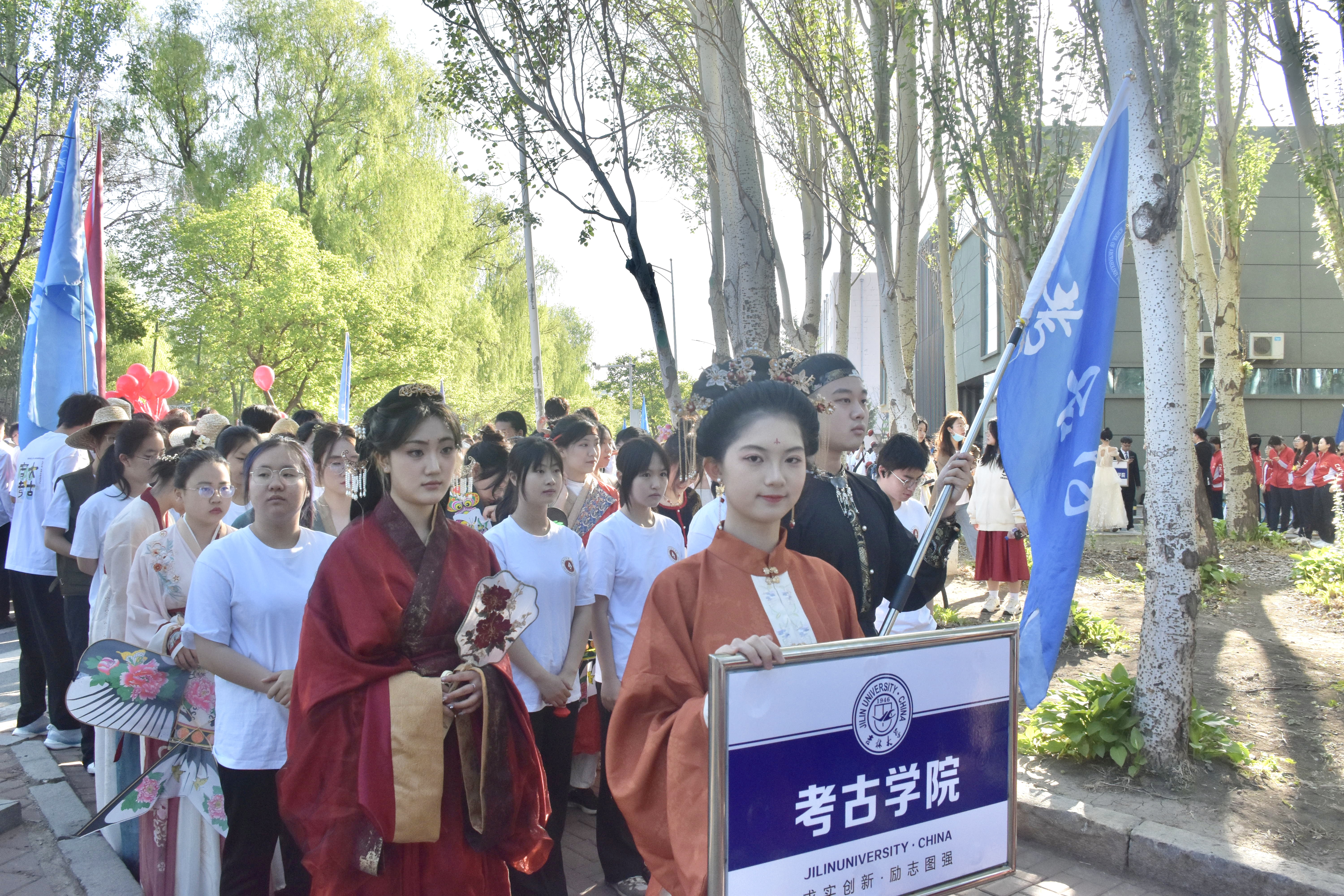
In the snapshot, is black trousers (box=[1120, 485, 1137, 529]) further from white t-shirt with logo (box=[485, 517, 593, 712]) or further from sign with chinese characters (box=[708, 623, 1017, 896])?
sign with chinese characters (box=[708, 623, 1017, 896])

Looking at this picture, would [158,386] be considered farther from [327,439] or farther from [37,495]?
[327,439]

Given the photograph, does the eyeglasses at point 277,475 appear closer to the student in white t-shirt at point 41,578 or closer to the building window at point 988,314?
the student in white t-shirt at point 41,578

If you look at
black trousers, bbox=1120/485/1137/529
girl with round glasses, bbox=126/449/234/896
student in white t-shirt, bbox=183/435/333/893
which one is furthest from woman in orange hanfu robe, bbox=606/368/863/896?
black trousers, bbox=1120/485/1137/529

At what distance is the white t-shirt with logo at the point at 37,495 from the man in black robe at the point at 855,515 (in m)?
4.53

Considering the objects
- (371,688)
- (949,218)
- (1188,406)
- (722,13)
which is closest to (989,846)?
(371,688)

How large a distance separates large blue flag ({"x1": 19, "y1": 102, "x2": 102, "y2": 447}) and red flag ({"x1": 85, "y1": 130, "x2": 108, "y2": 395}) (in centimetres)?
3

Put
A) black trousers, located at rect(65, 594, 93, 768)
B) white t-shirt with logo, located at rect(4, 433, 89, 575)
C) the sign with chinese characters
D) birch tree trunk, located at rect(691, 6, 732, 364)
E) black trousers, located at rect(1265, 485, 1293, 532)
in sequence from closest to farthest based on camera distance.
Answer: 1. the sign with chinese characters
2. black trousers, located at rect(65, 594, 93, 768)
3. white t-shirt with logo, located at rect(4, 433, 89, 575)
4. birch tree trunk, located at rect(691, 6, 732, 364)
5. black trousers, located at rect(1265, 485, 1293, 532)

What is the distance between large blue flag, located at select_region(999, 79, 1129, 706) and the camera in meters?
3.15

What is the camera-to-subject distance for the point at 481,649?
2.63m

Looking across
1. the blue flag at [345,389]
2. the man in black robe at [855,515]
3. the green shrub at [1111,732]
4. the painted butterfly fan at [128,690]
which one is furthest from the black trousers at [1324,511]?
the painted butterfly fan at [128,690]

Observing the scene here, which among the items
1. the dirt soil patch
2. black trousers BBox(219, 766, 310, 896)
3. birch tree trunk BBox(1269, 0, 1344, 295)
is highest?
birch tree trunk BBox(1269, 0, 1344, 295)

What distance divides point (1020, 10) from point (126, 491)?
272 inches

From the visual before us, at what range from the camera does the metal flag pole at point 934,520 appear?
2.83 meters

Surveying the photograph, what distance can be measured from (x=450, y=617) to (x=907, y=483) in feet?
10.0
